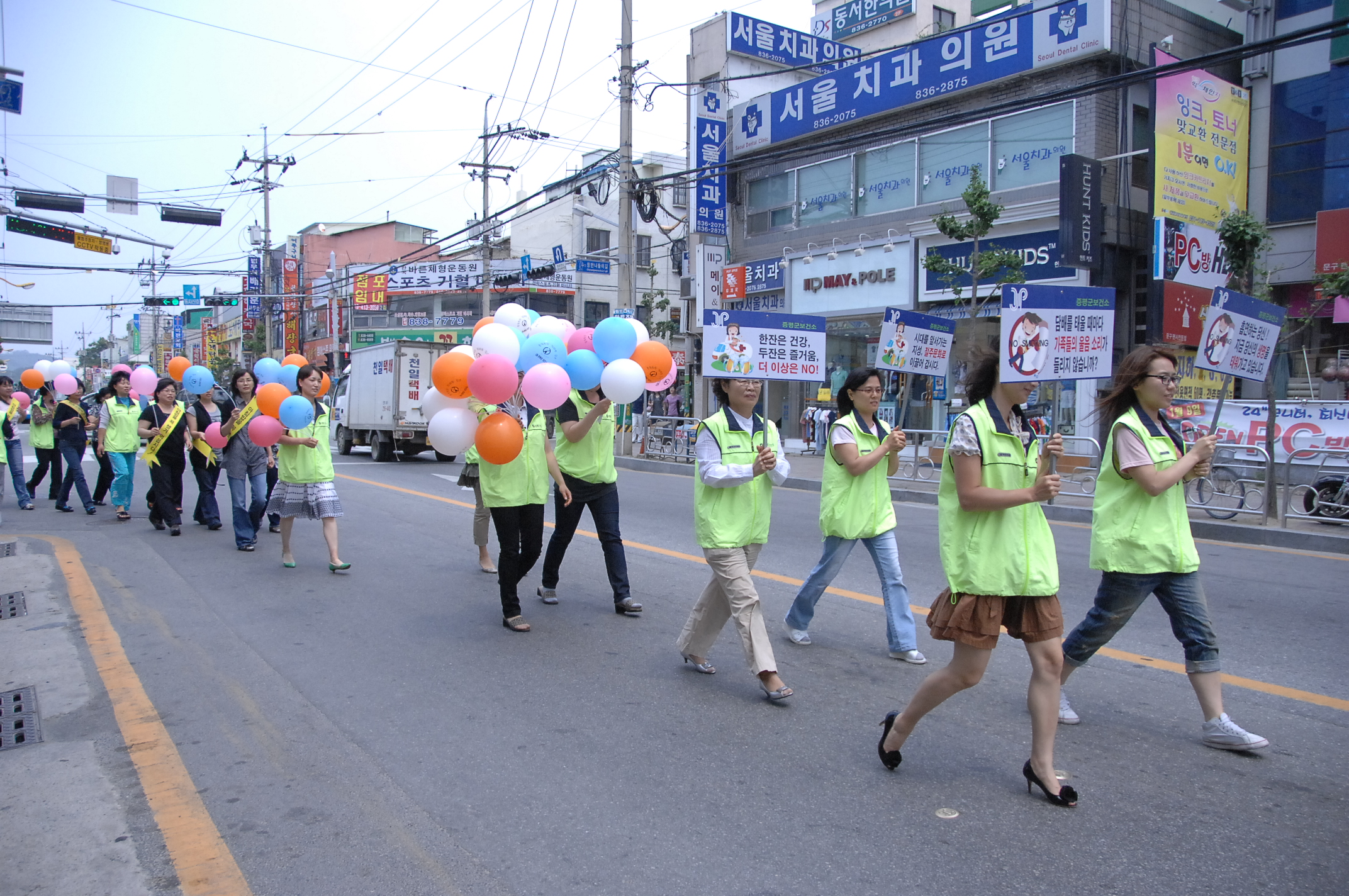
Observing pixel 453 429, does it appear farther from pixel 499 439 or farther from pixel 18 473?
pixel 18 473

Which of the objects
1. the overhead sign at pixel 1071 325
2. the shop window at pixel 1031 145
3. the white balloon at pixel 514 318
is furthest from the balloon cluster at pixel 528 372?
the shop window at pixel 1031 145

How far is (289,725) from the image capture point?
446cm

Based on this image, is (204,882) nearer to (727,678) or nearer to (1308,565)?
(727,678)

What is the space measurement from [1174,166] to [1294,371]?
417 centimetres

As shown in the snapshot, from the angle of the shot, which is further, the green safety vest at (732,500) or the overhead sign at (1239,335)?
the overhead sign at (1239,335)

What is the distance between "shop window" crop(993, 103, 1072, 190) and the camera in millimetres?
17578

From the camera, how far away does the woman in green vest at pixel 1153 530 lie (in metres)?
3.95

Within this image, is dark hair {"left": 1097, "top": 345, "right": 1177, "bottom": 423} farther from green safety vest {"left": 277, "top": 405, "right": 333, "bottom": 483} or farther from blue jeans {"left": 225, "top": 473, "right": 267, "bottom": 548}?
blue jeans {"left": 225, "top": 473, "right": 267, "bottom": 548}

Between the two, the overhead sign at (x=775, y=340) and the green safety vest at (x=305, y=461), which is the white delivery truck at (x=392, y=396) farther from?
the overhead sign at (x=775, y=340)

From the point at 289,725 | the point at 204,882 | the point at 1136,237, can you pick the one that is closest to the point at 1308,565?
the point at 289,725

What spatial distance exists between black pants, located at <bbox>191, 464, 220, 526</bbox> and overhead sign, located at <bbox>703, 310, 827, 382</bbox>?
19.4ft

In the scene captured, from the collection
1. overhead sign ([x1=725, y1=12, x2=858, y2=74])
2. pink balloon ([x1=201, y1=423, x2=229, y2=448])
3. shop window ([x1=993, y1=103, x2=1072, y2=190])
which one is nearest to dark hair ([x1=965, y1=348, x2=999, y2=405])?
pink balloon ([x1=201, y1=423, x2=229, y2=448])

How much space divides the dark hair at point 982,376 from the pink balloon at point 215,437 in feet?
25.3

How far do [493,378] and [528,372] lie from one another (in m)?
0.27
